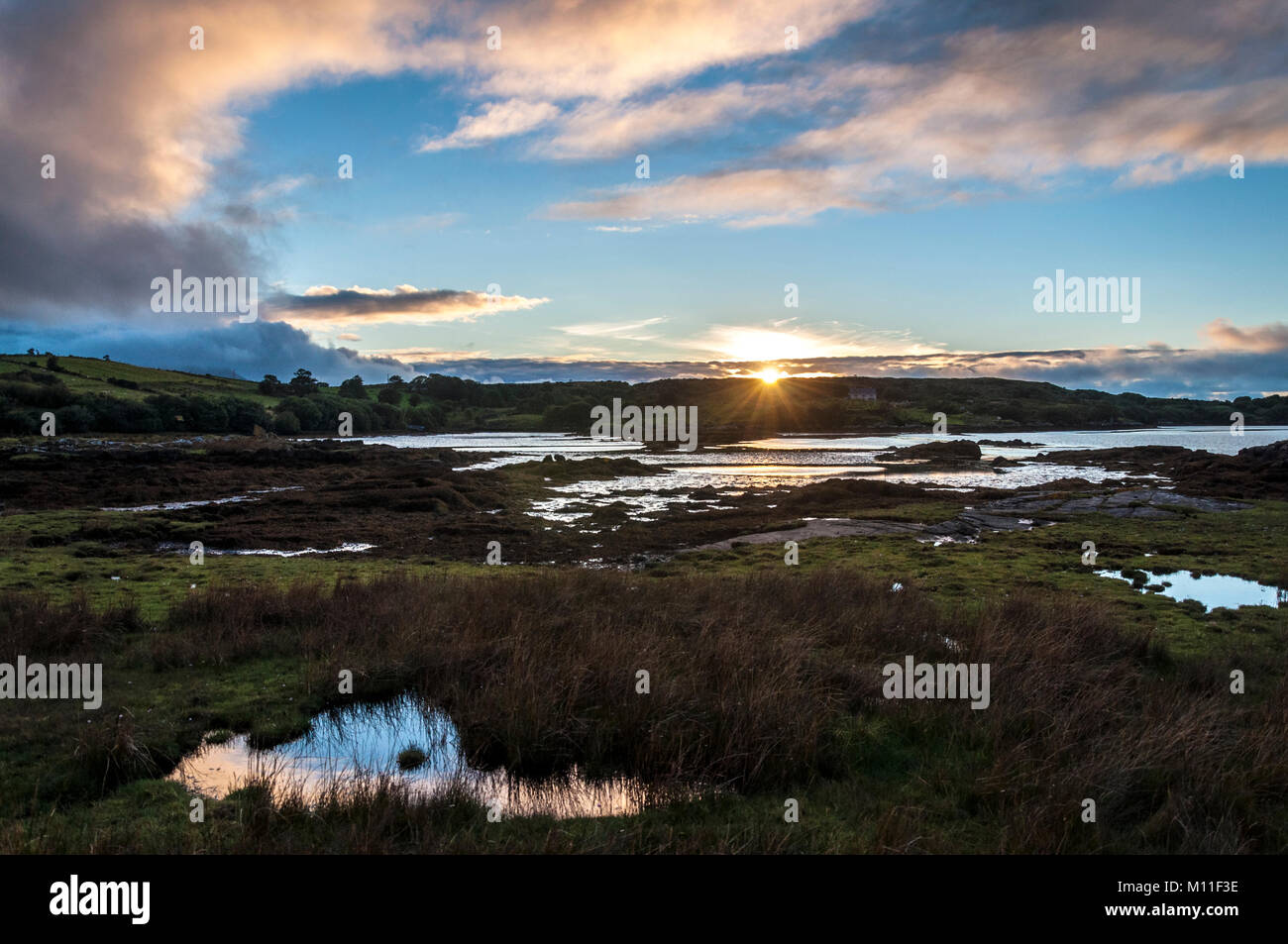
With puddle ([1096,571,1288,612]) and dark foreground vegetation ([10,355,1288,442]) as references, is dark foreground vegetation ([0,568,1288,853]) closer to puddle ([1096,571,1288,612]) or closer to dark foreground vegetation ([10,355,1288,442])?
puddle ([1096,571,1288,612])

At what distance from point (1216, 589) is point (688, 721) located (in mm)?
17975

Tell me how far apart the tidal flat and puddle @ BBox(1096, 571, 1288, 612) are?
1.93ft

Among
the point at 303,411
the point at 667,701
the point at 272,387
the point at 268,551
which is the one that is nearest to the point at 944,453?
the point at 268,551

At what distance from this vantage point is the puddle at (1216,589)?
17.1 metres

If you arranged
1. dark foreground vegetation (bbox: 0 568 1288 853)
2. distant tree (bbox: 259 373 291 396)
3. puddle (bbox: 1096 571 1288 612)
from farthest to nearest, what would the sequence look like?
distant tree (bbox: 259 373 291 396), puddle (bbox: 1096 571 1288 612), dark foreground vegetation (bbox: 0 568 1288 853)

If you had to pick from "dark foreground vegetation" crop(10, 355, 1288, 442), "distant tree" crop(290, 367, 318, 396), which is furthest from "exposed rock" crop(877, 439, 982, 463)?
"distant tree" crop(290, 367, 318, 396)

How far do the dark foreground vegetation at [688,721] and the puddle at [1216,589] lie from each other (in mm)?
5066

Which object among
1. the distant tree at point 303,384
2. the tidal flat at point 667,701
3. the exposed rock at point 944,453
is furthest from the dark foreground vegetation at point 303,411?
the tidal flat at point 667,701

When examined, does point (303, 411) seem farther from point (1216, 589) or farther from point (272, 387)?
point (1216, 589)

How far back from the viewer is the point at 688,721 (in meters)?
8.88

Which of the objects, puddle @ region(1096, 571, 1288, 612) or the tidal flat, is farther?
puddle @ region(1096, 571, 1288, 612)

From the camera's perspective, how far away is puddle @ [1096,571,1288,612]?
675 inches
